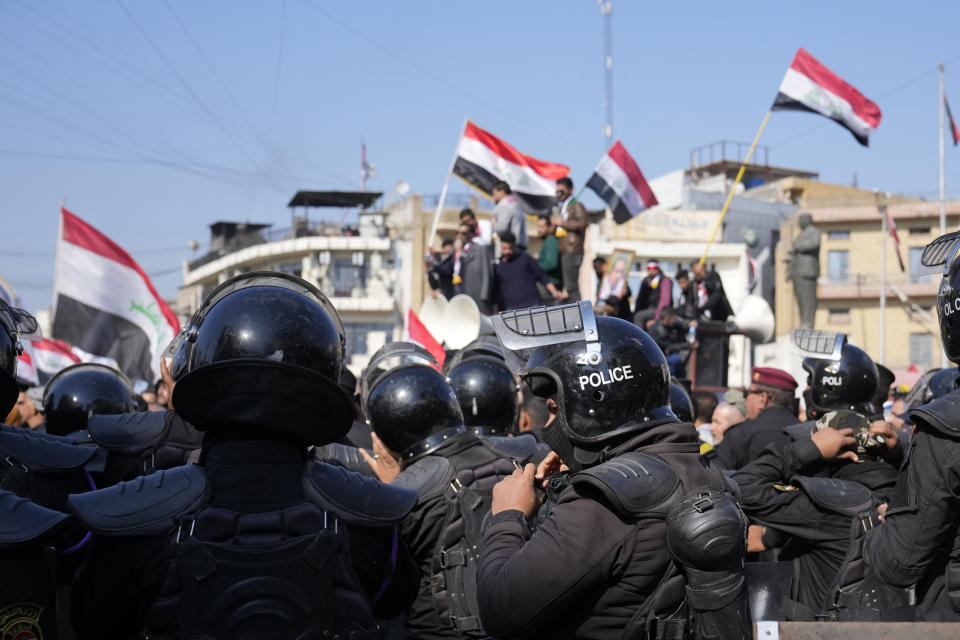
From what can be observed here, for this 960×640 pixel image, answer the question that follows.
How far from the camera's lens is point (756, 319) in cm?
2025

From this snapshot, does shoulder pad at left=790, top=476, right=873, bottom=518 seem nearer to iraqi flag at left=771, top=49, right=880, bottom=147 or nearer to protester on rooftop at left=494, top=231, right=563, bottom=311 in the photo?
protester on rooftop at left=494, top=231, right=563, bottom=311

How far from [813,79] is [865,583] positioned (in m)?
14.9

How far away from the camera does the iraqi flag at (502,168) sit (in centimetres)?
1662

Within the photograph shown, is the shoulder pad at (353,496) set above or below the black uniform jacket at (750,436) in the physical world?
above

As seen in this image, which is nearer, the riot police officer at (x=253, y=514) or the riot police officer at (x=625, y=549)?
the riot police officer at (x=253, y=514)

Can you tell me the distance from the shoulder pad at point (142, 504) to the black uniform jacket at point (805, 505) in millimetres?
2845

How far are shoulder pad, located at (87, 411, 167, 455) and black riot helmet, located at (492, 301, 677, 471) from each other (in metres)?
2.39

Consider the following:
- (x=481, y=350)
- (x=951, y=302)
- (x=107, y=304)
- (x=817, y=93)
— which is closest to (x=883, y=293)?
(x=817, y=93)

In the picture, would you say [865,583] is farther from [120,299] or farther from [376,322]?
[376,322]

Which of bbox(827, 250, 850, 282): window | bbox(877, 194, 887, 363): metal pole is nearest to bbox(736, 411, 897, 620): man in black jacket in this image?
bbox(877, 194, 887, 363): metal pole

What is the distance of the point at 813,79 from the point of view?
17.7m

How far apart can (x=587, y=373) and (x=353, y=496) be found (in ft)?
2.72

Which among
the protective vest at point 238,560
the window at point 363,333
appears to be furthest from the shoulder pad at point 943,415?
the window at point 363,333

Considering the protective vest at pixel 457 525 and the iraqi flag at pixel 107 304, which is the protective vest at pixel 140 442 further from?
the iraqi flag at pixel 107 304
